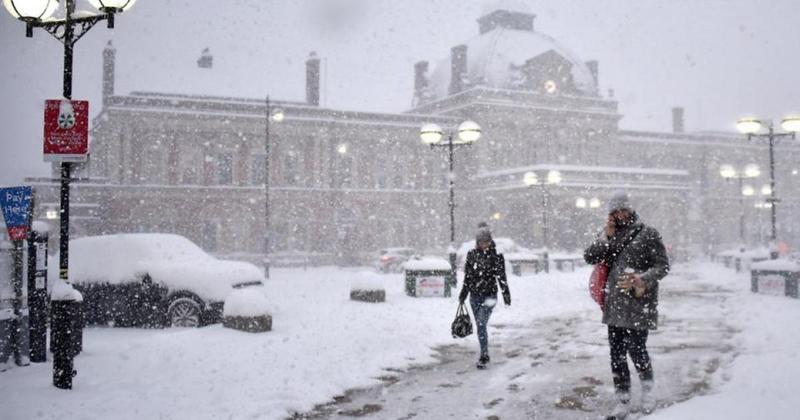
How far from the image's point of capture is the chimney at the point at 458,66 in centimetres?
5266

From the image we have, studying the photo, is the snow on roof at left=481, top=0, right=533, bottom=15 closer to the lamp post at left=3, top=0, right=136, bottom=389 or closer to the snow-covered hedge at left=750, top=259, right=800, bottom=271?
the snow-covered hedge at left=750, top=259, right=800, bottom=271

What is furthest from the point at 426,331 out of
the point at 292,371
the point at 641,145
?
the point at 641,145

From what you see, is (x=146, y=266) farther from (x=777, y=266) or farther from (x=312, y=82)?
(x=312, y=82)

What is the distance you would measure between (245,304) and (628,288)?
6875 millimetres

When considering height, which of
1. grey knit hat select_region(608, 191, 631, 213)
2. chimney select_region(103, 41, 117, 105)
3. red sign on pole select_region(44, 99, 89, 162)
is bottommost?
grey knit hat select_region(608, 191, 631, 213)

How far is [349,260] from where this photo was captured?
4462 cm

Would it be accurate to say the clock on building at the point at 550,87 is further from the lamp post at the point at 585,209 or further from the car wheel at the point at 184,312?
the car wheel at the point at 184,312

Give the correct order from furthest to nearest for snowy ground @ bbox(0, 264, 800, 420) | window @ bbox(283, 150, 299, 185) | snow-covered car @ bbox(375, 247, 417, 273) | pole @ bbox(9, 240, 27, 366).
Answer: window @ bbox(283, 150, 299, 185), snow-covered car @ bbox(375, 247, 417, 273), pole @ bbox(9, 240, 27, 366), snowy ground @ bbox(0, 264, 800, 420)

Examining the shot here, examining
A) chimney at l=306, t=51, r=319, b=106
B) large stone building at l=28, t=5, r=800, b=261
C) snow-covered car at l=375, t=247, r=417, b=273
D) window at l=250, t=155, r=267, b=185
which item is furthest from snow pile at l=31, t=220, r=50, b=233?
chimney at l=306, t=51, r=319, b=106

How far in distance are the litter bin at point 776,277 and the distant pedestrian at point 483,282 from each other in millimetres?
12250

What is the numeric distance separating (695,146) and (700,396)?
6428 cm

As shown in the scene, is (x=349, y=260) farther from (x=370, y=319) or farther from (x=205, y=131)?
(x=370, y=319)

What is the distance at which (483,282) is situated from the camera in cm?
883

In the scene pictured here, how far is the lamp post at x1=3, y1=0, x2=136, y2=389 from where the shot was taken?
278 inches
